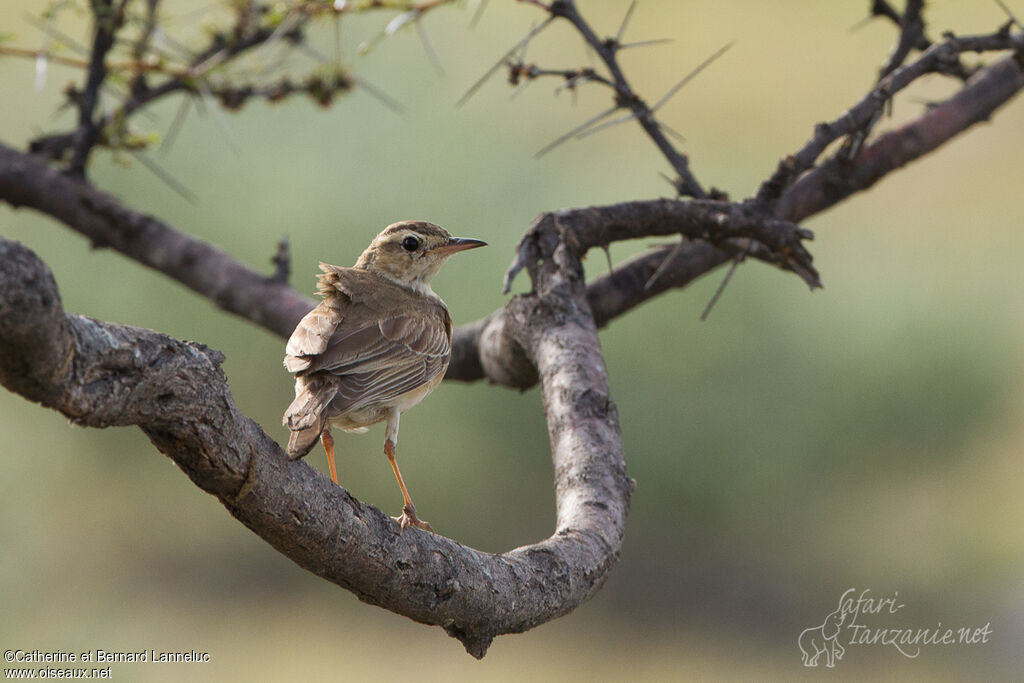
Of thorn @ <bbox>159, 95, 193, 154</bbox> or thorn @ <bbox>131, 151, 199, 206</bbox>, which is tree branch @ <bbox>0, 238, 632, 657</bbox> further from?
thorn @ <bbox>159, 95, 193, 154</bbox>

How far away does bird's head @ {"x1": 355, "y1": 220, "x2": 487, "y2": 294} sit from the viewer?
543 cm

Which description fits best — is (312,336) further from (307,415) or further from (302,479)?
(302,479)

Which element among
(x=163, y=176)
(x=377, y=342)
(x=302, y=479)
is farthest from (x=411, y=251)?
(x=302, y=479)

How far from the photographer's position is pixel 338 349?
418 centimetres

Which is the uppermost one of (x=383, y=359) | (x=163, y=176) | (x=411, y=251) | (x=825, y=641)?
(x=163, y=176)

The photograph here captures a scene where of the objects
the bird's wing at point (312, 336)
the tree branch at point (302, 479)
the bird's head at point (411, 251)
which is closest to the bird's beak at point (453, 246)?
the bird's head at point (411, 251)

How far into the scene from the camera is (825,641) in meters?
9.05

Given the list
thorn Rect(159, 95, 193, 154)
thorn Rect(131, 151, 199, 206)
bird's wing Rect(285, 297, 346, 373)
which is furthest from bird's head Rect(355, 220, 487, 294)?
thorn Rect(159, 95, 193, 154)

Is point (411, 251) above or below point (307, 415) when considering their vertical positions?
above

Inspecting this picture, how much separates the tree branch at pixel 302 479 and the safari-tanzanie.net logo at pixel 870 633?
543 centimetres

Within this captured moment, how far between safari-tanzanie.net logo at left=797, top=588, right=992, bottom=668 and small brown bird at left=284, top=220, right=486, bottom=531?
519cm

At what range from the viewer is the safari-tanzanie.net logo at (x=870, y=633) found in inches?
341

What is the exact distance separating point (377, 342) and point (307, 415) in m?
1.04

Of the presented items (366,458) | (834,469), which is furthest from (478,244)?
(834,469)
